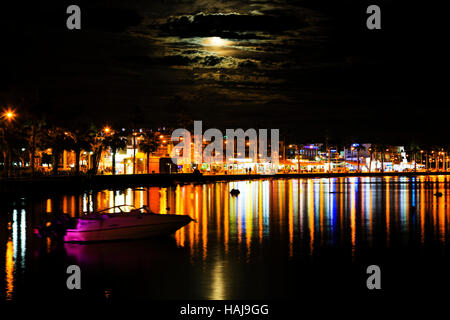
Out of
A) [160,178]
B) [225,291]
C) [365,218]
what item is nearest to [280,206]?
[365,218]

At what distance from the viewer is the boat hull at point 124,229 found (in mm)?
28875

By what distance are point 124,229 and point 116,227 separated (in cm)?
47

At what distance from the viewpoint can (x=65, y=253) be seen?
2655 cm

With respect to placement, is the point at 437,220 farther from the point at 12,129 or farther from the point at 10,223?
the point at 12,129

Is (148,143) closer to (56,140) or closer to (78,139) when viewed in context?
(78,139)

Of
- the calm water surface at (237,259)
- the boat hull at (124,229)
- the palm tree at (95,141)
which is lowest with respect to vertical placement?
the calm water surface at (237,259)

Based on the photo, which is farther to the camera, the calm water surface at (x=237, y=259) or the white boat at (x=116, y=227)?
the white boat at (x=116, y=227)

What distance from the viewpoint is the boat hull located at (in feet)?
94.7

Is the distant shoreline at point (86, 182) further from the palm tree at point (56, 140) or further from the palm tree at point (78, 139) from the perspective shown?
the palm tree at point (56, 140)

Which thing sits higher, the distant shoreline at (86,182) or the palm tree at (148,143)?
the palm tree at (148,143)

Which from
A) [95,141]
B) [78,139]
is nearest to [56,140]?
[78,139]

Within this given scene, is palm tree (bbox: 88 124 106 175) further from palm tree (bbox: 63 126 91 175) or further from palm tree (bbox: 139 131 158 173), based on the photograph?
palm tree (bbox: 139 131 158 173)

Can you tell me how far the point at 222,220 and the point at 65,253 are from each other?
59.1 ft

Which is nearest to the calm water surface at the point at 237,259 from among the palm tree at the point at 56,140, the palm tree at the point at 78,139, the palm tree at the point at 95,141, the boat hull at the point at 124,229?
the boat hull at the point at 124,229
